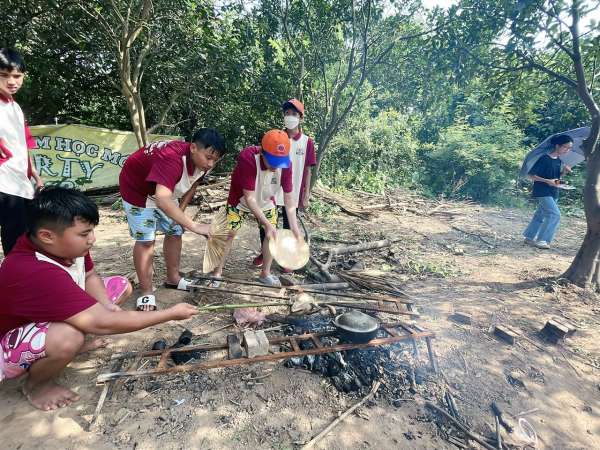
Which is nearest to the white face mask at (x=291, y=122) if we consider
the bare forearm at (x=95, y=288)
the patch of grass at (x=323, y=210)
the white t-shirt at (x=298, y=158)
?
the white t-shirt at (x=298, y=158)

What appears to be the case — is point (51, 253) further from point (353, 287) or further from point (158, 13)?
point (158, 13)

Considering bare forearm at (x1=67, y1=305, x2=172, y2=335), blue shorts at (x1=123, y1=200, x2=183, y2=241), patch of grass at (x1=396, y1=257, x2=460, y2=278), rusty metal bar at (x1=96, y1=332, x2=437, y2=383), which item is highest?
blue shorts at (x1=123, y1=200, x2=183, y2=241)

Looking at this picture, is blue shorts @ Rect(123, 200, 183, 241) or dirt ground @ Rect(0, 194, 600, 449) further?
blue shorts @ Rect(123, 200, 183, 241)

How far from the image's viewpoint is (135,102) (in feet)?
23.0

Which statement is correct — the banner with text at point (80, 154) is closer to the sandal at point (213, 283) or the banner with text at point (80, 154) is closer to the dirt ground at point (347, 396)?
the dirt ground at point (347, 396)

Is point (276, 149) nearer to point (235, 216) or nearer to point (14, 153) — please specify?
point (235, 216)

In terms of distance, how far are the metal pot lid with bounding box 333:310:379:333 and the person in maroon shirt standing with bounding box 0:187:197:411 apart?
1412 mm

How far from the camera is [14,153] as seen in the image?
2.81 meters

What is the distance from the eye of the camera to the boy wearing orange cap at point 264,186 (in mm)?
3418

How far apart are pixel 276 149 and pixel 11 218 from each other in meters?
2.60

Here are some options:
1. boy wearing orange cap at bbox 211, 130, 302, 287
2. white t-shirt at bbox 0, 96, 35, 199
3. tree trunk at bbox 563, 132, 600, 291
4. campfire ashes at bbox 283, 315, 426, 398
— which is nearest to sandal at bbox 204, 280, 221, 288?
boy wearing orange cap at bbox 211, 130, 302, 287

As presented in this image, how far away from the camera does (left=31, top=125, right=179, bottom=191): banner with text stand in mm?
→ 7406

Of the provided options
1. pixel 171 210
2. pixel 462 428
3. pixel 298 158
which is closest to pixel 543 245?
pixel 298 158

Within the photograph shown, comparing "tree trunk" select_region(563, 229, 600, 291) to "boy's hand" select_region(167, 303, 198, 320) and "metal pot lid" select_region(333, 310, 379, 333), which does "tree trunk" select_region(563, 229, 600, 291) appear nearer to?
"metal pot lid" select_region(333, 310, 379, 333)
